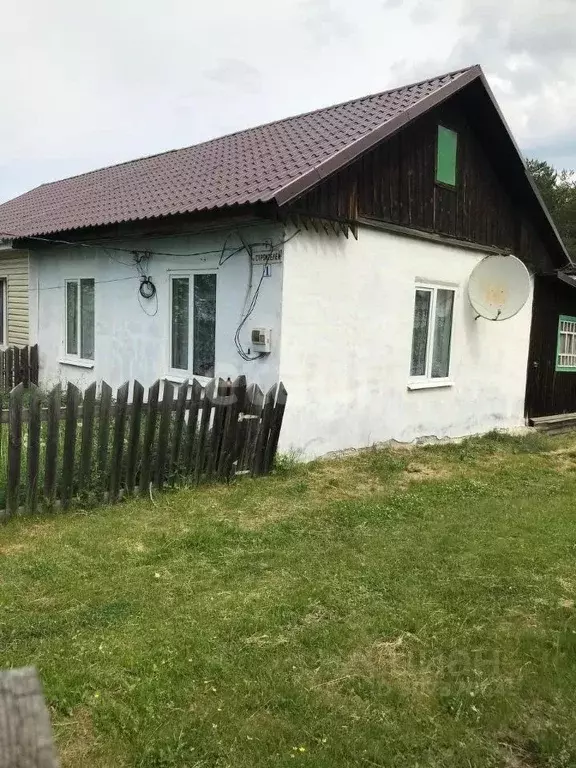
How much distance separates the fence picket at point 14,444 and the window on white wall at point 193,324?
356cm

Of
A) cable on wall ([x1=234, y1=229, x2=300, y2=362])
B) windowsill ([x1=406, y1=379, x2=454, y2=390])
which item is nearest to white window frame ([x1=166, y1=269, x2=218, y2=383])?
cable on wall ([x1=234, y1=229, x2=300, y2=362])

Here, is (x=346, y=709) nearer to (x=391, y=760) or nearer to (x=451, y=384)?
(x=391, y=760)

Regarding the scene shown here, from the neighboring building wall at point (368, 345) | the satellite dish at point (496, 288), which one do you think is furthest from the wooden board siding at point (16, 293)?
the satellite dish at point (496, 288)

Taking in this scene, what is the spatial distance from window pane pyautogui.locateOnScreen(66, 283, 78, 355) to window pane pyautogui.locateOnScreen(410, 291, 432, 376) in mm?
5834

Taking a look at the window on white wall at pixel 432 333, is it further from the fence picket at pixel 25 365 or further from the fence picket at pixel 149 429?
the fence picket at pixel 25 365

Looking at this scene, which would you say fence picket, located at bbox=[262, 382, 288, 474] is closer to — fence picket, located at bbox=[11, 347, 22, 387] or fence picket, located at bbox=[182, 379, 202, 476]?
fence picket, located at bbox=[182, 379, 202, 476]

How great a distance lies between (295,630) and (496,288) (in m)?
7.85

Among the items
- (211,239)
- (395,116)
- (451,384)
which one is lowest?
(451,384)

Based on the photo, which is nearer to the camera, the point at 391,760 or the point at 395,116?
the point at 391,760

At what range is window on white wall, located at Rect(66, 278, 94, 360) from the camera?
10.6m

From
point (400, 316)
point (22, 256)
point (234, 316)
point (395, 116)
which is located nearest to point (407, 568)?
point (234, 316)

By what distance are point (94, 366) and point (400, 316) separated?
200 inches

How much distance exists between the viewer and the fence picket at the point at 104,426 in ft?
17.9

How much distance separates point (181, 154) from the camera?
509 inches
